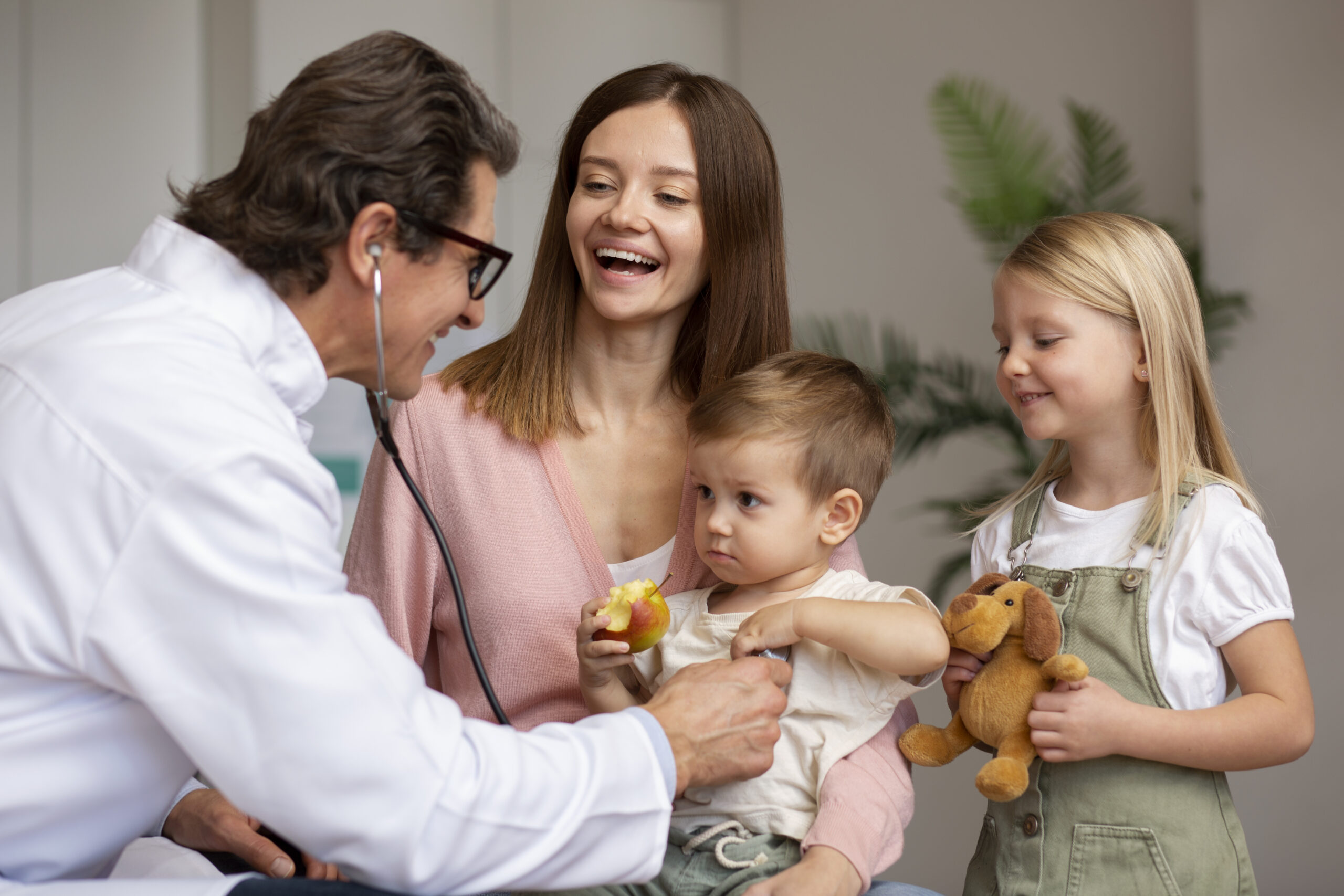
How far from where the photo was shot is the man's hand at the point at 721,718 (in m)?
1.19

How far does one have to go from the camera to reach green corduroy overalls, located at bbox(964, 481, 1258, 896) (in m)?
1.37

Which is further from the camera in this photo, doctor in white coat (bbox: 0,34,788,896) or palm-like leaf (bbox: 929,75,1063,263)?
palm-like leaf (bbox: 929,75,1063,263)

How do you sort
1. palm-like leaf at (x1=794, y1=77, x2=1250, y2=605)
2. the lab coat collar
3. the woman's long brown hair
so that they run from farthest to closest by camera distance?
palm-like leaf at (x1=794, y1=77, x2=1250, y2=605) → the woman's long brown hair → the lab coat collar

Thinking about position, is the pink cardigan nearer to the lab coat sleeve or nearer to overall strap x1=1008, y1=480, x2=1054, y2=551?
overall strap x1=1008, y1=480, x2=1054, y2=551

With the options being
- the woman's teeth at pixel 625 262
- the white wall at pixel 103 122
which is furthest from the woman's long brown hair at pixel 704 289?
the white wall at pixel 103 122

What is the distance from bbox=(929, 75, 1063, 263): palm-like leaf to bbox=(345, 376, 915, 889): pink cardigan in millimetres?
1110

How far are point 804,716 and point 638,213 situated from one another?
0.76 metres

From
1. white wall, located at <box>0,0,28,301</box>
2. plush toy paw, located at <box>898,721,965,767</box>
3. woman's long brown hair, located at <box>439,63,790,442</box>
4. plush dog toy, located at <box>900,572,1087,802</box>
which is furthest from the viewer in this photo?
white wall, located at <box>0,0,28,301</box>

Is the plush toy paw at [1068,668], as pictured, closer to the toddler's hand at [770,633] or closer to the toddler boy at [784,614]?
the toddler boy at [784,614]

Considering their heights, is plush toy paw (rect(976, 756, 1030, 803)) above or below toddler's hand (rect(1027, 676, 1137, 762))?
below

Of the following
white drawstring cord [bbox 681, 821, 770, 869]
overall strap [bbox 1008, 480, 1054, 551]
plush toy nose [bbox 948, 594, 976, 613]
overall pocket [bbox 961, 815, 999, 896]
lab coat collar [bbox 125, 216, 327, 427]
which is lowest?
overall pocket [bbox 961, 815, 999, 896]

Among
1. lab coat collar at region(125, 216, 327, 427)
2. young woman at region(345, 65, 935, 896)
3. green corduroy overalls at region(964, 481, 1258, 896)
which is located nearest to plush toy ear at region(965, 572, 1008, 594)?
green corduroy overalls at region(964, 481, 1258, 896)

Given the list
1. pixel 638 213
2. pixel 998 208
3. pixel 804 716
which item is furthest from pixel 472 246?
pixel 998 208

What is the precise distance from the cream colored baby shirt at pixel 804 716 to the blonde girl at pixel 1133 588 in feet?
0.44
